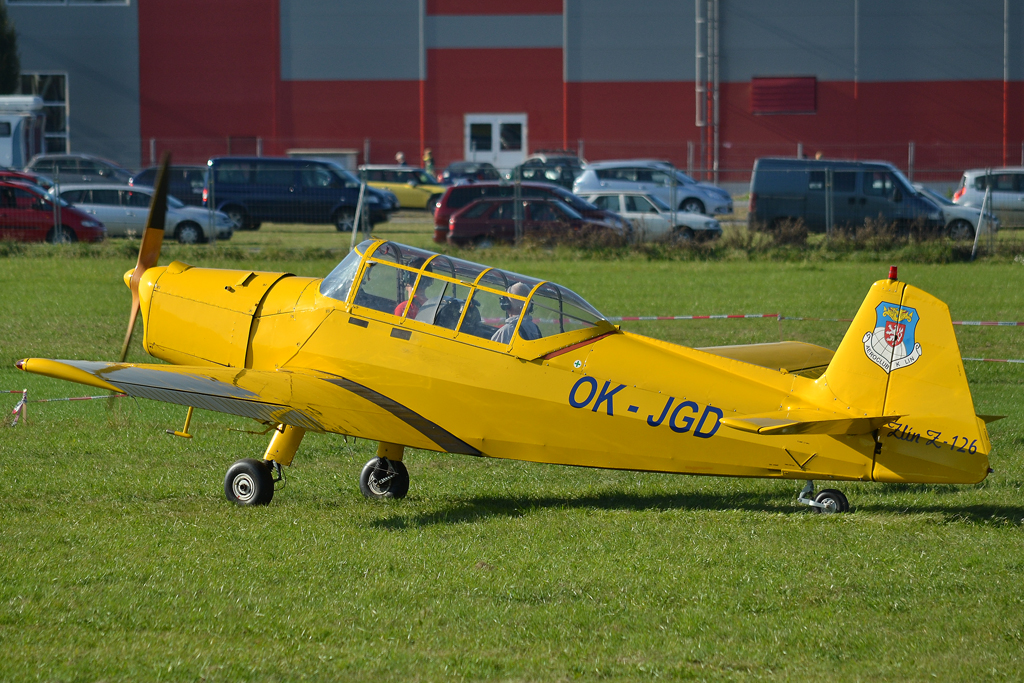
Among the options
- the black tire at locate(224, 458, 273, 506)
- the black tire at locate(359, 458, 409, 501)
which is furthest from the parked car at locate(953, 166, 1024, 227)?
the black tire at locate(224, 458, 273, 506)

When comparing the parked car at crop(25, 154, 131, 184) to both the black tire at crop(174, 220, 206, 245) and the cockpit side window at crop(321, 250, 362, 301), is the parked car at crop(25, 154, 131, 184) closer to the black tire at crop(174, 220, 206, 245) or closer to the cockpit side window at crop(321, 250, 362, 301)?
the black tire at crop(174, 220, 206, 245)

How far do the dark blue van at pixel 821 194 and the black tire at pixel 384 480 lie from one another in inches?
796

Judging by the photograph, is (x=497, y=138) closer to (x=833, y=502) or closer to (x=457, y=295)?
(x=457, y=295)

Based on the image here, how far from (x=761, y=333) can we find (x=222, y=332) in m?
9.56

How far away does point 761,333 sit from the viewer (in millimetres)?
16312

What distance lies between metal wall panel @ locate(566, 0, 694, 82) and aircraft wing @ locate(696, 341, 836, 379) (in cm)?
3870

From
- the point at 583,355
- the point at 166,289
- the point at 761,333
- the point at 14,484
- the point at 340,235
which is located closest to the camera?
the point at 583,355

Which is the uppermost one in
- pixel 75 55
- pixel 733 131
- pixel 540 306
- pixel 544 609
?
pixel 75 55

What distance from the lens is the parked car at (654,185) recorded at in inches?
1345

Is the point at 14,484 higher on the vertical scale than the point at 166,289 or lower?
lower

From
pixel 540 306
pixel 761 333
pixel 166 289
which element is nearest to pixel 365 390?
pixel 540 306

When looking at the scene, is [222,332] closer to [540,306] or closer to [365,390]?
[365,390]

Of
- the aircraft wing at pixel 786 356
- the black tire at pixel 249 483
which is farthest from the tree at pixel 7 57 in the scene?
the aircraft wing at pixel 786 356

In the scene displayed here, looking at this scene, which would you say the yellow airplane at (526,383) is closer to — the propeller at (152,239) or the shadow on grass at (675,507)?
the shadow on grass at (675,507)
